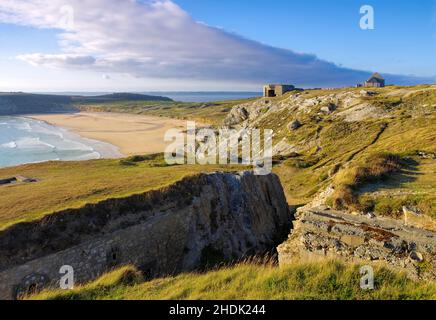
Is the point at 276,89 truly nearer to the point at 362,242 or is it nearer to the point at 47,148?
the point at 47,148

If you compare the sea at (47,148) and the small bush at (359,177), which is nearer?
the small bush at (359,177)

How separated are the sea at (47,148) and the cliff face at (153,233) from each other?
51842mm

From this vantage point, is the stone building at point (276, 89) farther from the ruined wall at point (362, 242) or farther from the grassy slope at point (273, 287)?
the grassy slope at point (273, 287)

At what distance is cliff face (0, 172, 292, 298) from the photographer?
13305 mm

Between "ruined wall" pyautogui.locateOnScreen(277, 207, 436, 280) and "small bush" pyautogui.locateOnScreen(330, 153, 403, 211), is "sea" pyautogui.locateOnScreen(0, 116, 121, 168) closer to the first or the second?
"small bush" pyautogui.locateOnScreen(330, 153, 403, 211)

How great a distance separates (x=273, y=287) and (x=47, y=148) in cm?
8439

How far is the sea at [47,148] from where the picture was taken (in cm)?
6894

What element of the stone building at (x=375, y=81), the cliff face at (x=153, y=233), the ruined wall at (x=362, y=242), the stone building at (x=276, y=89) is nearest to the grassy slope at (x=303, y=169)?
the cliff face at (x=153, y=233)

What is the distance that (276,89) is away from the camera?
108 meters

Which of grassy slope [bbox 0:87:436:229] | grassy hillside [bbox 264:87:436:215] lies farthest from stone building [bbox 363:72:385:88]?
grassy slope [bbox 0:87:436:229]

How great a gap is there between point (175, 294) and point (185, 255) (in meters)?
10.3

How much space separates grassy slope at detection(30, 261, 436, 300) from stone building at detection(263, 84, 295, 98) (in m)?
100
